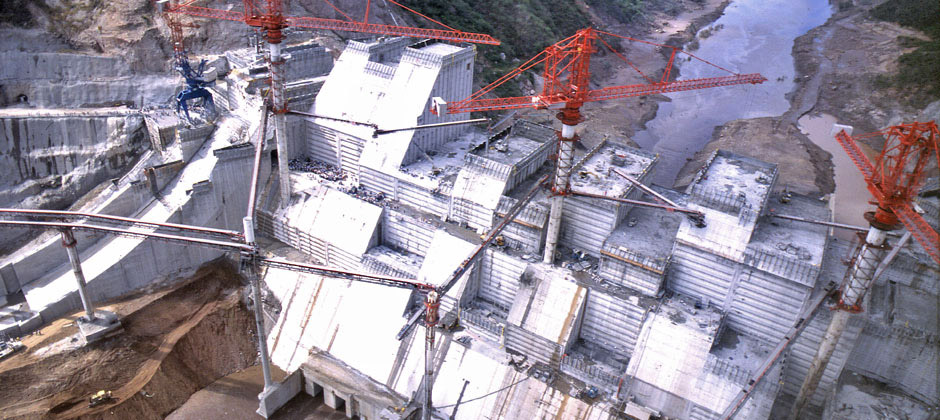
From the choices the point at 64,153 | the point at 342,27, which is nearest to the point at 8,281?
the point at 64,153

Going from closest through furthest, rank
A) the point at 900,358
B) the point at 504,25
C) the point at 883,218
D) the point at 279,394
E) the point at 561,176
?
1. the point at 883,218
2. the point at 900,358
3. the point at 561,176
4. the point at 279,394
5. the point at 504,25

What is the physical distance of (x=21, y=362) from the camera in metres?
42.6

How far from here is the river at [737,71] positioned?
90.4 metres

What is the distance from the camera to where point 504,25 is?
364 feet

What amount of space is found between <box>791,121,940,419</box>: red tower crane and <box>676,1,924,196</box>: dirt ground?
43.8m

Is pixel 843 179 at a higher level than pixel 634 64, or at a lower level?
lower

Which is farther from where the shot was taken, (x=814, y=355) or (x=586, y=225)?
(x=586, y=225)

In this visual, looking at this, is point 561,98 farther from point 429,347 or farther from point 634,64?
point 634,64

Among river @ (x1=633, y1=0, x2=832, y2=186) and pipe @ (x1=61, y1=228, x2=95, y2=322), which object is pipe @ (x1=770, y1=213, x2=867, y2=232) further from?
pipe @ (x1=61, y1=228, x2=95, y2=322)

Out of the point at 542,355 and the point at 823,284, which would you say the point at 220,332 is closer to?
the point at 542,355

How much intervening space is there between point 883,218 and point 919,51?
96482 millimetres

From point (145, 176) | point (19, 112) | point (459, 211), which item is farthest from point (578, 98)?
point (19, 112)

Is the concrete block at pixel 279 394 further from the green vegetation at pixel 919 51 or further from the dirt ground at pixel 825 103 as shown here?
the green vegetation at pixel 919 51

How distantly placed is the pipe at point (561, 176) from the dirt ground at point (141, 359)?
2528cm
